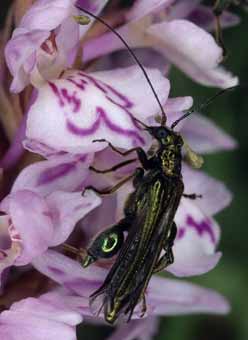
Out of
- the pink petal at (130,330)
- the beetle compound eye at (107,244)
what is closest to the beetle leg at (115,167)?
the beetle compound eye at (107,244)

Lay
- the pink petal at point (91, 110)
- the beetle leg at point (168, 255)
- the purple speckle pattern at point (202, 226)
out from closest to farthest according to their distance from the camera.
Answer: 1. the pink petal at point (91, 110)
2. the beetle leg at point (168, 255)
3. the purple speckle pattern at point (202, 226)

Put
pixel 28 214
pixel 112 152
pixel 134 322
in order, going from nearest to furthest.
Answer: pixel 28 214, pixel 112 152, pixel 134 322

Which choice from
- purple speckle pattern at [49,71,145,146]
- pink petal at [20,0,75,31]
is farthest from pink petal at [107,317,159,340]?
pink petal at [20,0,75,31]

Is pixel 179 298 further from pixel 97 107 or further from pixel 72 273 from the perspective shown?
pixel 97 107

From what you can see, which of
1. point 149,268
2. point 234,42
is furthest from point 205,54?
point 234,42

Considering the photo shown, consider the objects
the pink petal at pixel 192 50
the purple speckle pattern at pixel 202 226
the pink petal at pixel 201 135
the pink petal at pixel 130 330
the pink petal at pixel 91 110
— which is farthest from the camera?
the pink petal at pixel 201 135

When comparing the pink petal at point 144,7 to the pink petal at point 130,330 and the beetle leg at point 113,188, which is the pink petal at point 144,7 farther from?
the pink petal at point 130,330

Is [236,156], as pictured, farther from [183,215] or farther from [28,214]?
[28,214]
